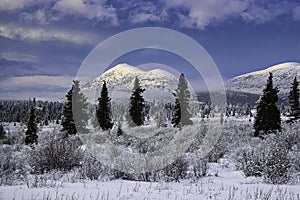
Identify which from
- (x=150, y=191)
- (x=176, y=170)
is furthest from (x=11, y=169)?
(x=150, y=191)

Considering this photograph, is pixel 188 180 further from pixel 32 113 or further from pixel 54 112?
pixel 54 112

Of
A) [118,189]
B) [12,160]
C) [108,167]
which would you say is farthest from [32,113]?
[118,189]

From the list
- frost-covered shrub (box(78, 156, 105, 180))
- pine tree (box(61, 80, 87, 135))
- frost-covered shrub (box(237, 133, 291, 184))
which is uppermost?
pine tree (box(61, 80, 87, 135))

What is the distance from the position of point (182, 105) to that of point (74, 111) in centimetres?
1490

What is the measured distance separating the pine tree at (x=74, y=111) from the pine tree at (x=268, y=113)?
64.2 feet

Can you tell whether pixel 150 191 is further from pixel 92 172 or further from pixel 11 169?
pixel 11 169

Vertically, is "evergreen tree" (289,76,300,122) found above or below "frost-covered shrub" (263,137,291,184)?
above

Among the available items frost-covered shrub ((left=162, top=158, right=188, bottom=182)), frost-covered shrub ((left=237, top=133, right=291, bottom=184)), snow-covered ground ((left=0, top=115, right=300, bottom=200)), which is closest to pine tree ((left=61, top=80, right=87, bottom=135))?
frost-covered shrub ((left=162, top=158, right=188, bottom=182))

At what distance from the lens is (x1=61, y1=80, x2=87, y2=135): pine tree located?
122 feet

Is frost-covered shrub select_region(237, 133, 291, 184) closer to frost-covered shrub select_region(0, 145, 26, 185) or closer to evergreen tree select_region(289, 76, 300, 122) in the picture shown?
frost-covered shrub select_region(0, 145, 26, 185)

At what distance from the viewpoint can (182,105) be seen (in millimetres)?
44625

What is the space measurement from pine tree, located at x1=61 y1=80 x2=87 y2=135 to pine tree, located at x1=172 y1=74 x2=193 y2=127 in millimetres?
12719

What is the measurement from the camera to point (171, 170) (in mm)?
10875

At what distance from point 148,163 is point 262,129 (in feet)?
68.9
